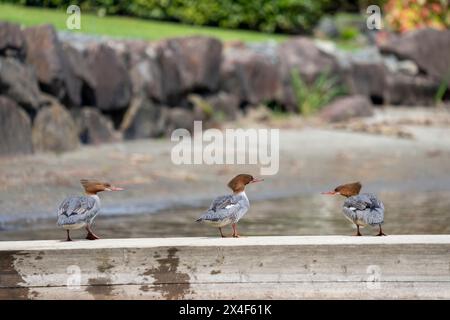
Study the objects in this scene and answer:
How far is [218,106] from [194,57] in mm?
874

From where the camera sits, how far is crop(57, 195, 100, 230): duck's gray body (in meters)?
6.85

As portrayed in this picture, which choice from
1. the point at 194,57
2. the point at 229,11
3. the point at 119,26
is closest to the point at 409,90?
the point at 229,11

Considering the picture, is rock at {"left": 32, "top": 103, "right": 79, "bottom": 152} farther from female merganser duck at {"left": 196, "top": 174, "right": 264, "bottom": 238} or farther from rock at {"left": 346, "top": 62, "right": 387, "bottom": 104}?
female merganser duck at {"left": 196, "top": 174, "right": 264, "bottom": 238}

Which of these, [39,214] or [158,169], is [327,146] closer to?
[158,169]

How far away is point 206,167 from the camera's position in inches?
543

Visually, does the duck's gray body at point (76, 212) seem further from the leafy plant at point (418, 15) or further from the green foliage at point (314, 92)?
the leafy plant at point (418, 15)

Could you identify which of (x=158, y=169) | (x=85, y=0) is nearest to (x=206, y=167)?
(x=158, y=169)

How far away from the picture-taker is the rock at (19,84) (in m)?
13.4

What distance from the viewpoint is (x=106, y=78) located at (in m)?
15.1

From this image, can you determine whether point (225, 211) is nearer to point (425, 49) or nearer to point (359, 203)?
point (359, 203)

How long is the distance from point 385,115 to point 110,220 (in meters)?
8.50

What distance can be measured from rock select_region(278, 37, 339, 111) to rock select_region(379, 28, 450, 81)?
6.06 ft

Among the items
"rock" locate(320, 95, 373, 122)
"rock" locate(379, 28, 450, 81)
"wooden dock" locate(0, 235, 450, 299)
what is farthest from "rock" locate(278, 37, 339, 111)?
"wooden dock" locate(0, 235, 450, 299)

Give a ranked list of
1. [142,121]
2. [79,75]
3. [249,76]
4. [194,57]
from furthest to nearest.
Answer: [249,76], [194,57], [142,121], [79,75]
